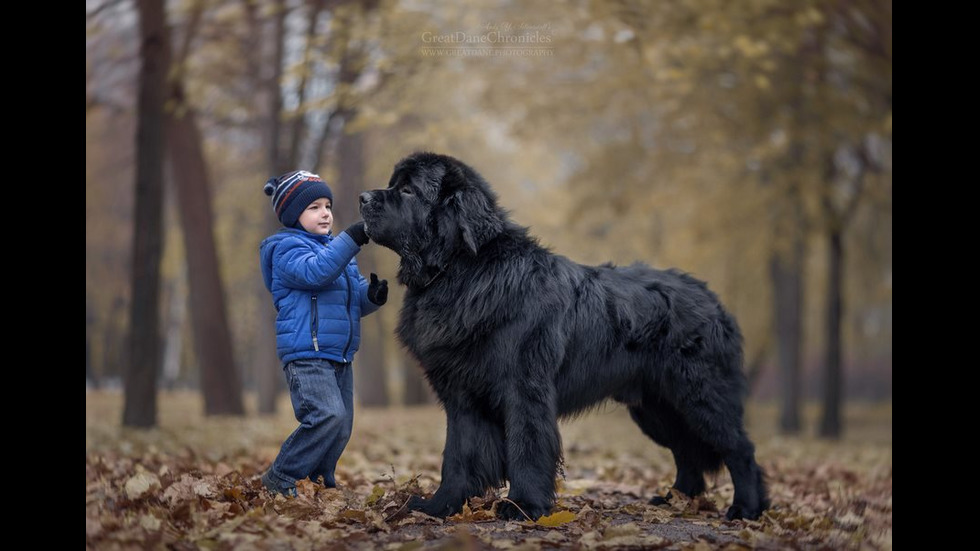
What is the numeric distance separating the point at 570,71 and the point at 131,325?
9.93m

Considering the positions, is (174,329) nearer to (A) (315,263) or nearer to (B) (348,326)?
(B) (348,326)

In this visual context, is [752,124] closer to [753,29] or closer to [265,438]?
[753,29]

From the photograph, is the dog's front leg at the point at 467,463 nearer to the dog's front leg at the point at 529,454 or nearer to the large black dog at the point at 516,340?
the large black dog at the point at 516,340

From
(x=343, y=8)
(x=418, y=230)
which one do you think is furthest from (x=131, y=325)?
(x=418, y=230)

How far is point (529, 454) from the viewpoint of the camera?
5055mm

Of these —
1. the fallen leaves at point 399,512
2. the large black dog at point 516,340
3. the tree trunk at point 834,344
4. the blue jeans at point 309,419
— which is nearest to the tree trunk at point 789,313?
the tree trunk at point 834,344

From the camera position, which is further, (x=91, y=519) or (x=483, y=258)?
(x=483, y=258)

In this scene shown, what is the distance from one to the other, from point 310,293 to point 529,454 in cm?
157

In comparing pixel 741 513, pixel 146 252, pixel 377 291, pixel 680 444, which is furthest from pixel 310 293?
pixel 146 252

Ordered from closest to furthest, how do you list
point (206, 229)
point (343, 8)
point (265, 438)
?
point (265, 438), point (343, 8), point (206, 229)

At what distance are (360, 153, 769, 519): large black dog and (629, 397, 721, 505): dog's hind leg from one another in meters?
A: 0.14

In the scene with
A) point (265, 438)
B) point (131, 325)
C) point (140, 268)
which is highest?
point (140, 268)

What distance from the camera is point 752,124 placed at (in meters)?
14.4

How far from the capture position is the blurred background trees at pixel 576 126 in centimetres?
1205
